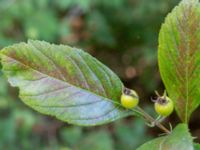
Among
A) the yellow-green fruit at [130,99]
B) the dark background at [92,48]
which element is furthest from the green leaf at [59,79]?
the dark background at [92,48]

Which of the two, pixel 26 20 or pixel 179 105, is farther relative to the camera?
pixel 26 20

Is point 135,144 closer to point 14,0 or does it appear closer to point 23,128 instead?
point 23,128

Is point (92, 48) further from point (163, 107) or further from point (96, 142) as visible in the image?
point (163, 107)

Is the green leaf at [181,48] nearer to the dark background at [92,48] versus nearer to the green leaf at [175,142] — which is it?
the green leaf at [175,142]

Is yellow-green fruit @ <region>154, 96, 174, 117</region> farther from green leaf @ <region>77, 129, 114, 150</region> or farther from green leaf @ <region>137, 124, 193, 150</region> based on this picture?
green leaf @ <region>77, 129, 114, 150</region>

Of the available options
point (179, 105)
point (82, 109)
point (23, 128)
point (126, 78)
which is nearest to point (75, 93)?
point (82, 109)

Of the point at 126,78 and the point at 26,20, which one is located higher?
the point at 26,20

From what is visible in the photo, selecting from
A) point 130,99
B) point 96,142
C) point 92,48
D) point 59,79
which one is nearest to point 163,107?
point 130,99
